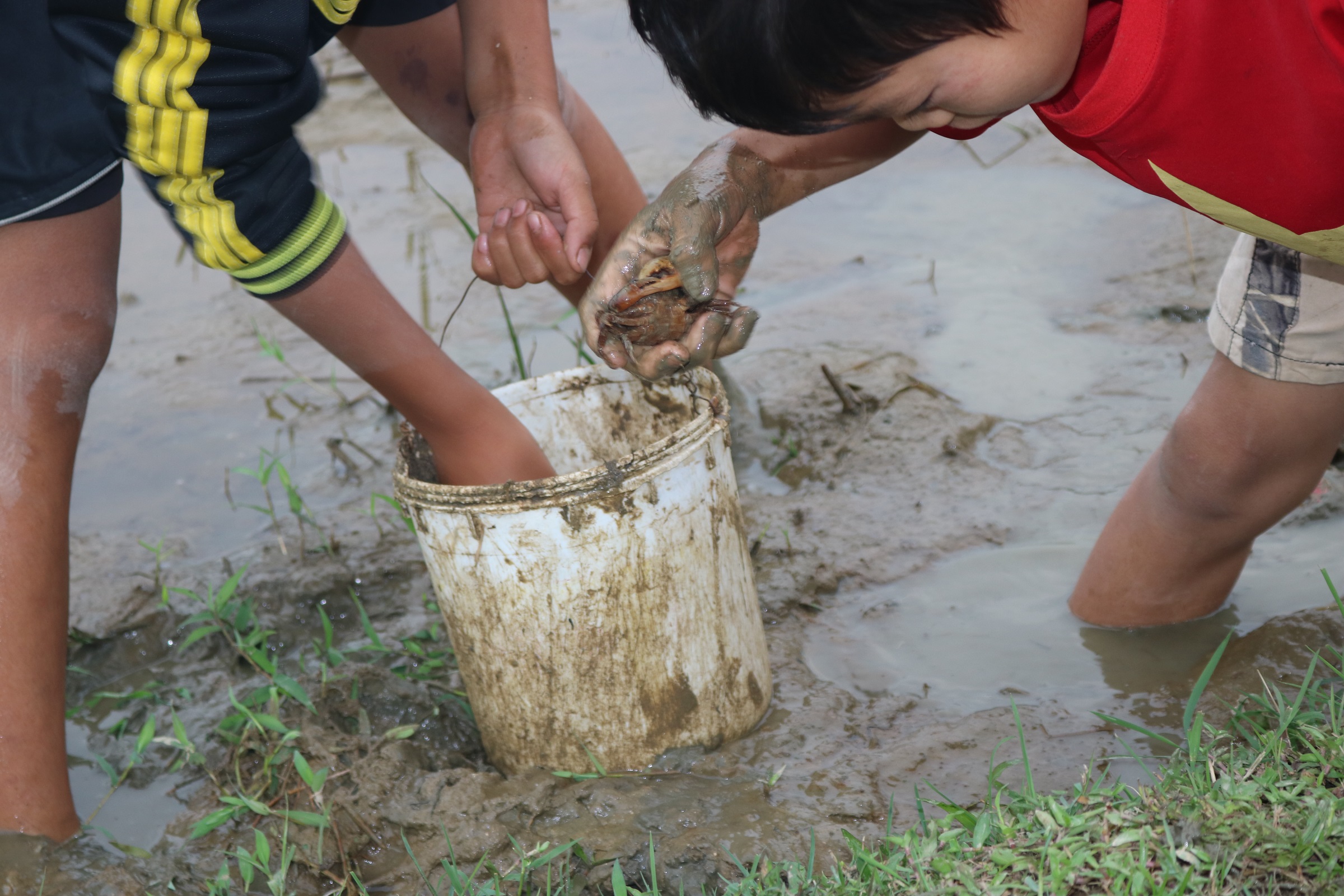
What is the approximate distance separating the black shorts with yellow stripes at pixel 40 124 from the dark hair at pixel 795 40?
0.86 metres

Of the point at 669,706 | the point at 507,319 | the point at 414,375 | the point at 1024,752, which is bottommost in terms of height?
the point at 669,706

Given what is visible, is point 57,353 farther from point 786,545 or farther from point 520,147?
point 786,545

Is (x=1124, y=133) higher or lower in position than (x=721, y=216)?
higher

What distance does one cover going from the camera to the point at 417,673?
2.22 metres

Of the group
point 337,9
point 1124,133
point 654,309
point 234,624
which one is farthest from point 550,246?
point 234,624

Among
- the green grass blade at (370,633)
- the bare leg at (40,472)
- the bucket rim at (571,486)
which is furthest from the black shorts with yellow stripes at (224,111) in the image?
the green grass blade at (370,633)

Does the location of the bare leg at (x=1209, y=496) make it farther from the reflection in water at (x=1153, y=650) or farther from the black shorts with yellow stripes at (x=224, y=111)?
the black shorts with yellow stripes at (x=224, y=111)

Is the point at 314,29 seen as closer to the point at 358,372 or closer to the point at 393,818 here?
the point at 358,372

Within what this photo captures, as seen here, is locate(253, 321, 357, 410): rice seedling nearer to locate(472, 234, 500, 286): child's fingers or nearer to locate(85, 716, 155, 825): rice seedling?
locate(85, 716, 155, 825): rice seedling

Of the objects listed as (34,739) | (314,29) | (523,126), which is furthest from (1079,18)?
(34,739)

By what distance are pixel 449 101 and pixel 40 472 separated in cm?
108

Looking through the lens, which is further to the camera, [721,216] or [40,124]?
[721,216]

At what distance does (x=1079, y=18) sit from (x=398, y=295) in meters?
2.76

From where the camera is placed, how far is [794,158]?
1.93m
